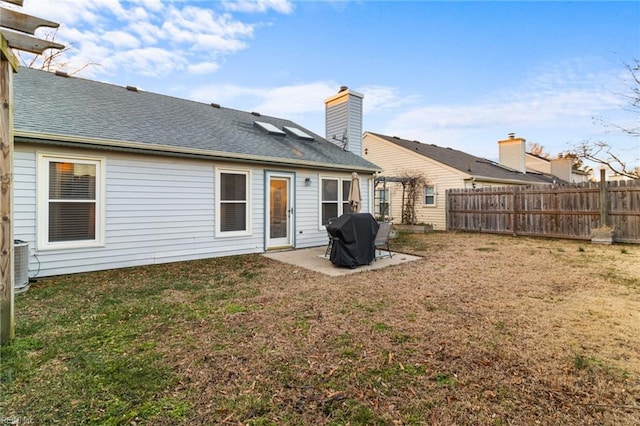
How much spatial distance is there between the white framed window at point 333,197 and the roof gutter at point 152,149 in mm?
563

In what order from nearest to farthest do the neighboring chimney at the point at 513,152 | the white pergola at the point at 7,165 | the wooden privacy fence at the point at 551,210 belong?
the white pergola at the point at 7,165
the wooden privacy fence at the point at 551,210
the neighboring chimney at the point at 513,152

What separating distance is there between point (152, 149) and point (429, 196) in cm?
1290

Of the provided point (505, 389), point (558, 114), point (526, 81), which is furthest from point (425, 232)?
point (505, 389)

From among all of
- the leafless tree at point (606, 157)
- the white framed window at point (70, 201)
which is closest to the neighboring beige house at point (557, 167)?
the leafless tree at point (606, 157)

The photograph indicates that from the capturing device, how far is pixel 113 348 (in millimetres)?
2750

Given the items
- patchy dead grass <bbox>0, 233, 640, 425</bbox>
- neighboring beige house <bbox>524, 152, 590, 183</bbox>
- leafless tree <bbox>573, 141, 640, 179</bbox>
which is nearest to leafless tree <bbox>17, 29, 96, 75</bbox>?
patchy dead grass <bbox>0, 233, 640, 425</bbox>

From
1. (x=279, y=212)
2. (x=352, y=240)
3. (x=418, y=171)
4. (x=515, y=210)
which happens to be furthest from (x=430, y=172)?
(x=352, y=240)

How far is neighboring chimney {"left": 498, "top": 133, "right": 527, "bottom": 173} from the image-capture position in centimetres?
1845

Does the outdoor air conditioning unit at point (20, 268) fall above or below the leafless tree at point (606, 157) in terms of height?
below

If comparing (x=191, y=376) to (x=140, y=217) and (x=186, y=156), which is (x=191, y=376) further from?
(x=186, y=156)

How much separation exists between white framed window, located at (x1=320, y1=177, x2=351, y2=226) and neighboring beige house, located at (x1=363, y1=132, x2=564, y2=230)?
323 cm

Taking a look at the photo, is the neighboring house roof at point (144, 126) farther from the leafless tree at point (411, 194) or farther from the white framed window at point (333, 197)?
the leafless tree at point (411, 194)

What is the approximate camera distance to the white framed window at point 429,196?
592 inches

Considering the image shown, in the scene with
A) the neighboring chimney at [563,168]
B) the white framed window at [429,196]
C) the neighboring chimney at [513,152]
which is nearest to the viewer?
the white framed window at [429,196]
